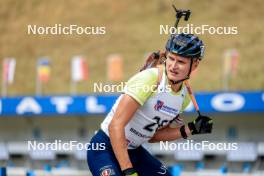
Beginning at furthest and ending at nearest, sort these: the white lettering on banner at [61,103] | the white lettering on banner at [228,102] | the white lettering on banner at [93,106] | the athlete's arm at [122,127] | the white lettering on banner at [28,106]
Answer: the white lettering on banner at [28,106]
the white lettering on banner at [61,103]
the white lettering on banner at [93,106]
the white lettering on banner at [228,102]
the athlete's arm at [122,127]

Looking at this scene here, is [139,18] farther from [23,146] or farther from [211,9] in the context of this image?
[23,146]

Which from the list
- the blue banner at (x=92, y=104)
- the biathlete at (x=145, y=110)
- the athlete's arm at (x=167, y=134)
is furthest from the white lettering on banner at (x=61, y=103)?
the biathlete at (x=145, y=110)

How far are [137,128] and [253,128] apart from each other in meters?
9.66

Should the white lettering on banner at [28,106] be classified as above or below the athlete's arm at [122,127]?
above

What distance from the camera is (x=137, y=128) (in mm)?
5797

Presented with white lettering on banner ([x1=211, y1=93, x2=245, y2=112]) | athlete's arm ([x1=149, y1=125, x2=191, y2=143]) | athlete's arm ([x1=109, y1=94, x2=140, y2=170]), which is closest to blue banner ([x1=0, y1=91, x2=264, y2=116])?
white lettering on banner ([x1=211, y1=93, x2=245, y2=112])

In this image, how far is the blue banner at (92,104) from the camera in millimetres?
14500

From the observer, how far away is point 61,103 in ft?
52.5

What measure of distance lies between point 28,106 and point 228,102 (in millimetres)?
4799

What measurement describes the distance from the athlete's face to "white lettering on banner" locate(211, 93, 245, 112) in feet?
29.9

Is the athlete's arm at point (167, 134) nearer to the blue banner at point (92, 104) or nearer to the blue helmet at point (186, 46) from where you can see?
the blue helmet at point (186, 46)

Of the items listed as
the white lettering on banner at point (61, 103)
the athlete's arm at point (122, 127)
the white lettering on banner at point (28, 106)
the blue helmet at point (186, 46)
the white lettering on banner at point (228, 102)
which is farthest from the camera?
the white lettering on banner at point (28, 106)

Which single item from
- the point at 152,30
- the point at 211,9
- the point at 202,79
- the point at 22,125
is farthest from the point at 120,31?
the point at 22,125

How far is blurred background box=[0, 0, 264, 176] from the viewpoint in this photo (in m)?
14.7
